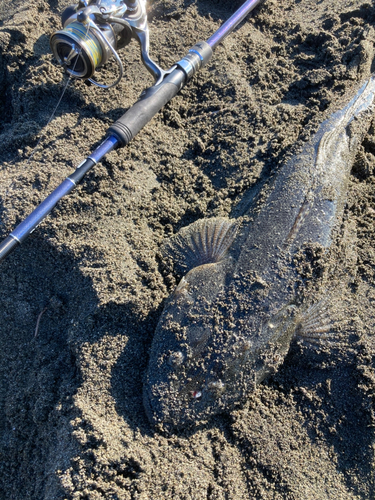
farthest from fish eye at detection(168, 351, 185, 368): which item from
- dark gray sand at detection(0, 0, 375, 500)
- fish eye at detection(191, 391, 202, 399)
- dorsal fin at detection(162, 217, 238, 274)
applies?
dorsal fin at detection(162, 217, 238, 274)

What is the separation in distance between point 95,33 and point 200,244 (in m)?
2.40

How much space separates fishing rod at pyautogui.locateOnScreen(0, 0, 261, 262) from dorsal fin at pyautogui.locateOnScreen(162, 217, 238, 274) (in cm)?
114

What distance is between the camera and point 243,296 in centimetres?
325

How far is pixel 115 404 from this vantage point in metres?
3.16

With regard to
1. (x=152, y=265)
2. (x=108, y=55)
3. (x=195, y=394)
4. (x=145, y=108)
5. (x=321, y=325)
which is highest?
(x=108, y=55)

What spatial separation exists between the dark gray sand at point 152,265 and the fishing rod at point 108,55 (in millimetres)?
361

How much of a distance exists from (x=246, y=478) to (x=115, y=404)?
1308mm

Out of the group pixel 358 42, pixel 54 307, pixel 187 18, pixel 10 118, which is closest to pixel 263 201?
pixel 54 307

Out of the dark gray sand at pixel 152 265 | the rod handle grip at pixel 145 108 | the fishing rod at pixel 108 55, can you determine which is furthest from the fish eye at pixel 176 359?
the rod handle grip at pixel 145 108

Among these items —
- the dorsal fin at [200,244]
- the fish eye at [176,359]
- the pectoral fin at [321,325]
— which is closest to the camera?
the fish eye at [176,359]

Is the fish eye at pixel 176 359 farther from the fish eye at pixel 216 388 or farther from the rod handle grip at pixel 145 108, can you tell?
the rod handle grip at pixel 145 108

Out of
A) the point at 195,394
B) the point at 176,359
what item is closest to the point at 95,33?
the point at 176,359

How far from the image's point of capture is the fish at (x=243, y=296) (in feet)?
10.2

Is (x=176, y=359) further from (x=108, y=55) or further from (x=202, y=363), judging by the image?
(x=108, y=55)
